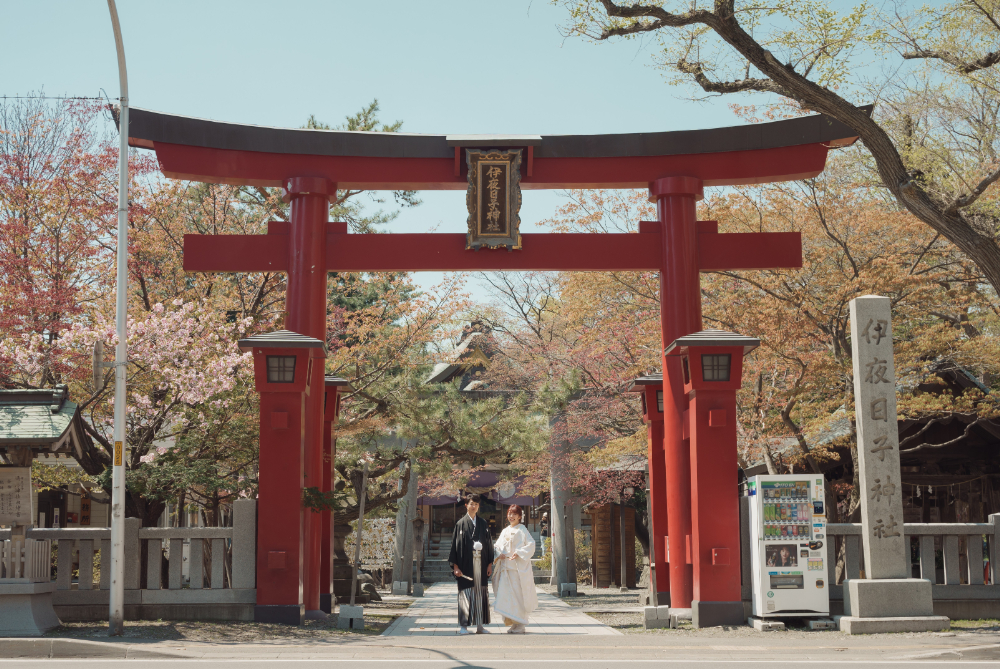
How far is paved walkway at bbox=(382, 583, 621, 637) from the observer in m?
12.0

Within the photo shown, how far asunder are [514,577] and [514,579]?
0.08 feet

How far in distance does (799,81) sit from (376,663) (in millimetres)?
8256

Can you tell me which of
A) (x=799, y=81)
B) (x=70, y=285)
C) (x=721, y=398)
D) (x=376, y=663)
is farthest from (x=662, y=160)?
(x=70, y=285)

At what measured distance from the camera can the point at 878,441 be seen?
11.4 meters

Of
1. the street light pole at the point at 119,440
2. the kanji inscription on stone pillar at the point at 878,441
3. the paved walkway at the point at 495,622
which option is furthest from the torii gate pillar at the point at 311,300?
the kanji inscription on stone pillar at the point at 878,441

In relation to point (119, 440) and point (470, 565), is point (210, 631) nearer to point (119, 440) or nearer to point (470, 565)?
point (119, 440)

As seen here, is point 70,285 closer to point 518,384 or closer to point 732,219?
point 732,219

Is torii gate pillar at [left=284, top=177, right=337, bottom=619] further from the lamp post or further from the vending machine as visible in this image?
the lamp post

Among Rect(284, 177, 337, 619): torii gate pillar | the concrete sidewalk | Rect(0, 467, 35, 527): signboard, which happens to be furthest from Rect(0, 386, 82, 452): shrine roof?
Rect(284, 177, 337, 619): torii gate pillar

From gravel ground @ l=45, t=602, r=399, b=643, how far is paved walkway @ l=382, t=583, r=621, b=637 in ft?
2.37

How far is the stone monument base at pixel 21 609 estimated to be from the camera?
10.4 m

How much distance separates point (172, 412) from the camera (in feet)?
47.4

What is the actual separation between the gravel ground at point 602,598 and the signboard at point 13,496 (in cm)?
1030

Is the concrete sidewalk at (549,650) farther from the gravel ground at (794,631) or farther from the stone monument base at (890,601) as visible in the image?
the stone monument base at (890,601)
